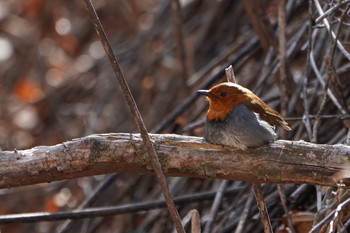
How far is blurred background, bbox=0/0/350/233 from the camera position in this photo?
3.96 meters

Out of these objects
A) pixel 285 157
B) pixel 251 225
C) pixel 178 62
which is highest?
pixel 178 62

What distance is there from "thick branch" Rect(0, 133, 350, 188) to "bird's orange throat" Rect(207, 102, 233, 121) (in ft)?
1.35

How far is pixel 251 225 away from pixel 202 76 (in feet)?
6.39

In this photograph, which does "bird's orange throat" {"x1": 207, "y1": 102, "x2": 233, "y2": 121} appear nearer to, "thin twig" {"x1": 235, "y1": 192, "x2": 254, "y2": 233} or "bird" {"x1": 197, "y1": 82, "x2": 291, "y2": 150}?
"bird" {"x1": 197, "y1": 82, "x2": 291, "y2": 150}

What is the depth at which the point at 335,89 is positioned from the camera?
11.9 ft

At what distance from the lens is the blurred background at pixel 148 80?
3.96m

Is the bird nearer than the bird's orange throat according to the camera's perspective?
Yes

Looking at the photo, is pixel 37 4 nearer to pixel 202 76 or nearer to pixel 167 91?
pixel 167 91

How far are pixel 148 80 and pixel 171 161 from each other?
356 centimetres

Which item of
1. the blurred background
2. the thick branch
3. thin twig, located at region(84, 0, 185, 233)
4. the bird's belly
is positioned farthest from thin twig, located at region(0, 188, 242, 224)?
thin twig, located at region(84, 0, 185, 233)

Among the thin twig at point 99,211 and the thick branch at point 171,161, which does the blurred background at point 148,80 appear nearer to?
the thin twig at point 99,211

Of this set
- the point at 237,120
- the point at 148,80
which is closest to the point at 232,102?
the point at 237,120

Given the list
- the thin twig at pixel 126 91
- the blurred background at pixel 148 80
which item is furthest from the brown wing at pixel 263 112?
the thin twig at pixel 126 91

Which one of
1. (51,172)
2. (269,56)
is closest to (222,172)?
(51,172)
